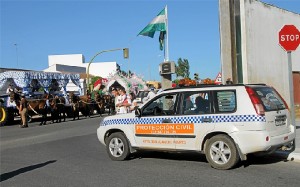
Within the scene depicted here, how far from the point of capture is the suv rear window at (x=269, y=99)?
8.25 m

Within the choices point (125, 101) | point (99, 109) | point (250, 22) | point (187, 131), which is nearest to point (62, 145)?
point (125, 101)

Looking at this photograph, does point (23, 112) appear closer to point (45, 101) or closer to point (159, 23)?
point (45, 101)

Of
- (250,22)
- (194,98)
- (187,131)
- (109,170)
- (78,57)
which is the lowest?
(109,170)

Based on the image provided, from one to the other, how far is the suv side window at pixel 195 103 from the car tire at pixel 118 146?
1734mm

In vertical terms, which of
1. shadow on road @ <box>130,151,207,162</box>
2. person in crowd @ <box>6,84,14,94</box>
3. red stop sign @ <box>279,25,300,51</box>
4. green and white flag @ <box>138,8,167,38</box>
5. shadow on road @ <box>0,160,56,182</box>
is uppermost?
green and white flag @ <box>138,8,167,38</box>

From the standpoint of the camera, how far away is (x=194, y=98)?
8992 mm

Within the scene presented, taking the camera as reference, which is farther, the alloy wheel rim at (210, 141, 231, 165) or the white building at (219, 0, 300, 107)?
the white building at (219, 0, 300, 107)

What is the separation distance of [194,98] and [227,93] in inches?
32.9

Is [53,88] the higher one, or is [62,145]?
[53,88]

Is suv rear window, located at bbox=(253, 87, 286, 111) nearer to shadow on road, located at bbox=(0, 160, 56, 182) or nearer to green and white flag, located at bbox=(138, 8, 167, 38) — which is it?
shadow on road, located at bbox=(0, 160, 56, 182)

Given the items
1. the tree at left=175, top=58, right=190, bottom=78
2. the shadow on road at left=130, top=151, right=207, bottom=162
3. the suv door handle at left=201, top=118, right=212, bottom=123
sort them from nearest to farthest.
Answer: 1. the suv door handle at left=201, top=118, right=212, bottom=123
2. the shadow on road at left=130, top=151, right=207, bottom=162
3. the tree at left=175, top=58, right=190, bottom=78

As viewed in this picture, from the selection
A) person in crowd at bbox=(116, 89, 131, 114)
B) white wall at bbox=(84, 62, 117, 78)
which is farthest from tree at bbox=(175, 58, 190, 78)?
person in crowd at bbox=(116, 89, 131, 114)

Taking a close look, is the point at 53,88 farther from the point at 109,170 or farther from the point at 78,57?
the point at 78,57

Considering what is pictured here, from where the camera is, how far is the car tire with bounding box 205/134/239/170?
8.12 m
